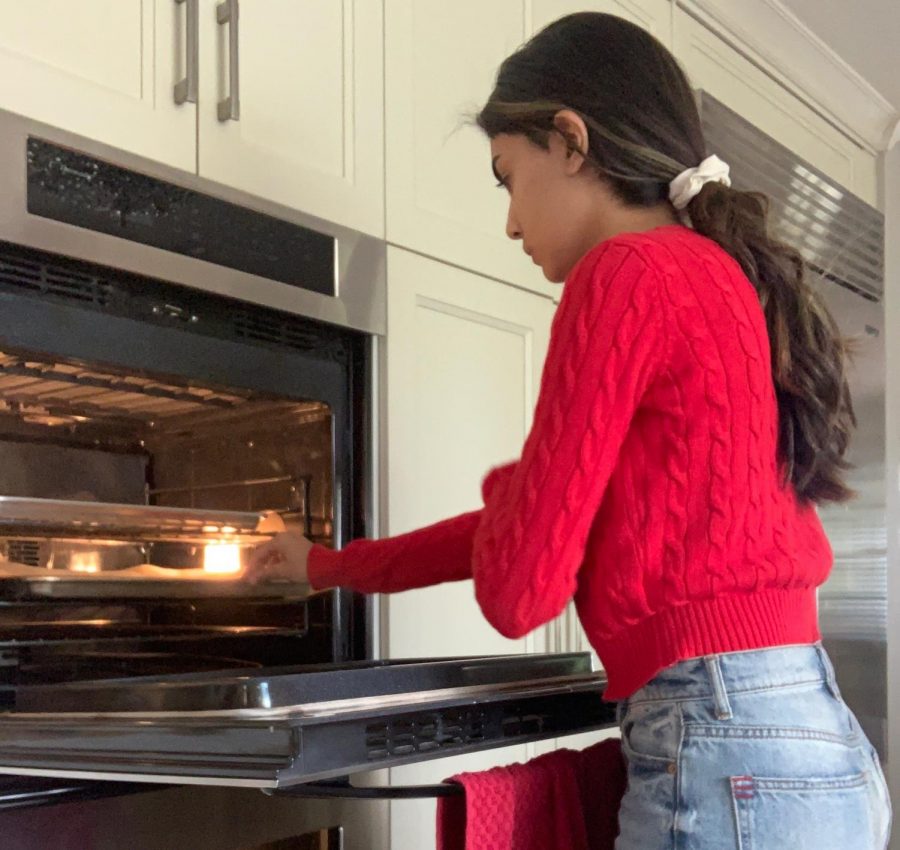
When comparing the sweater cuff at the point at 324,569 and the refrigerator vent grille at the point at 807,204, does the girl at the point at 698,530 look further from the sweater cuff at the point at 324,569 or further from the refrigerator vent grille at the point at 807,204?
the refrigerator vent grille at the point at 807,204

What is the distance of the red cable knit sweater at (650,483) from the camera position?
2.37ft

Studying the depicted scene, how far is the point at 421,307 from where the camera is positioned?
1.32 metres

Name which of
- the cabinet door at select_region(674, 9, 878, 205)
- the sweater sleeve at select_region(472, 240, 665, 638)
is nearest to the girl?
the sweater sleeve at select_region(472, 240, 665, 638)

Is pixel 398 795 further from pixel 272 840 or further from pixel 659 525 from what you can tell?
pixel 272 840

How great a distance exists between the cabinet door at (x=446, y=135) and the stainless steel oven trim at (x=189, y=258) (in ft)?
0.28

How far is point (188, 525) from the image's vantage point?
1078mm

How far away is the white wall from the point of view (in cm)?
251

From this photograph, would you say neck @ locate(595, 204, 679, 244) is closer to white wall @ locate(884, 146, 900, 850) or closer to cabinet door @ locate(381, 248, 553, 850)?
cabinet door @ locate(381, 248, 553, 850)

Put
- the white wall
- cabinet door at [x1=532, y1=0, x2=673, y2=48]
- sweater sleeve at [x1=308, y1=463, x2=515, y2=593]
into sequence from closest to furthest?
sweater sleeve at [x1=308, y1=463, x2=515, y2=593] → cabinet door at [x1=532, y1=0, x2=673, y2=48] → the white wall

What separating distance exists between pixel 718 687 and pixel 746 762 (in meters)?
0.05

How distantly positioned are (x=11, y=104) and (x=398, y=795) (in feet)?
2.09

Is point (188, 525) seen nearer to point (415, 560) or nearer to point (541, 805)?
point (415, 560)

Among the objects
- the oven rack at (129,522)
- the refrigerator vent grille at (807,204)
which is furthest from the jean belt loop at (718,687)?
the refrigerator vent grille at (807,204)

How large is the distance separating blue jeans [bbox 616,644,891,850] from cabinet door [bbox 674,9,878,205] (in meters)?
1.37
